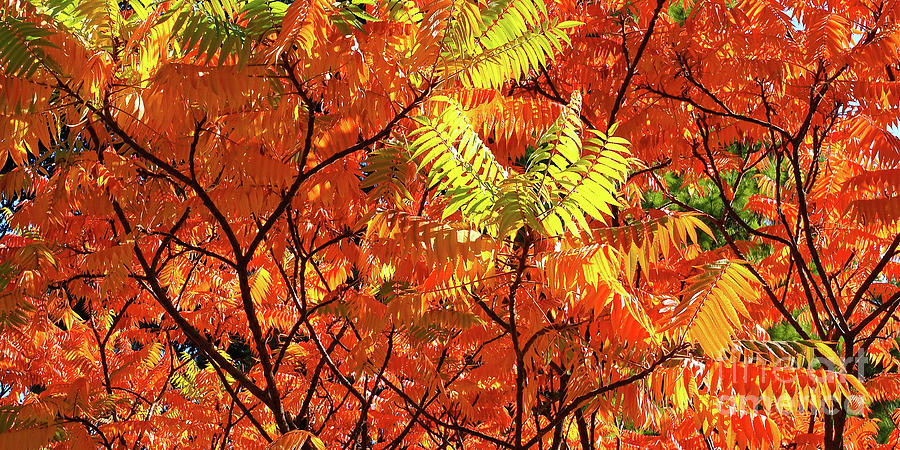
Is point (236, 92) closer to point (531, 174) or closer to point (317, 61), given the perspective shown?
point (317, 61)

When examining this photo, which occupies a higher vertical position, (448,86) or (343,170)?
(343,170)

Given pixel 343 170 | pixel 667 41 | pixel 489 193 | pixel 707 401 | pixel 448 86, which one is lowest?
pixel 707 401

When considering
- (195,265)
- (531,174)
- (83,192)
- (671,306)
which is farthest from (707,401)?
(195,265)

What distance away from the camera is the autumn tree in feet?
9.88

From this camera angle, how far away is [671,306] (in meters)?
3.55

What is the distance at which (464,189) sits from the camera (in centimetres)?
288

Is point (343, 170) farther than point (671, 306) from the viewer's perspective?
Yes

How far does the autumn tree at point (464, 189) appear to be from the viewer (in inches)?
119

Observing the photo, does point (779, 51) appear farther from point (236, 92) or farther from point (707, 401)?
point (236, 92)

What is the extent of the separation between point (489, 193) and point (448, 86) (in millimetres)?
876

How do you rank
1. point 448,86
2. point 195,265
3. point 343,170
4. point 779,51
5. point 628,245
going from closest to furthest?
point 628,245 < point 448,86 < point 343,170 < point 779,51 < point 195,265

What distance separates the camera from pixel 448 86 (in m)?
3.49

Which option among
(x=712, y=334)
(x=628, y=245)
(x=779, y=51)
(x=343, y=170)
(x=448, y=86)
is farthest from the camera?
(x=779, y=51)

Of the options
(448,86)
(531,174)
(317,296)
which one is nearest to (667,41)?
(448,86)
